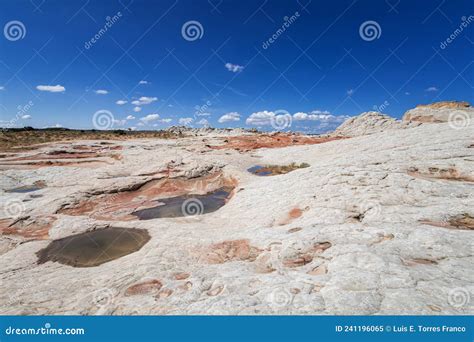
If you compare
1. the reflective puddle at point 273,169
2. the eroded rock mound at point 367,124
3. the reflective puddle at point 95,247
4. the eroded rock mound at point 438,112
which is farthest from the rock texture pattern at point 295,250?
the eroded rock mound at point 367,124

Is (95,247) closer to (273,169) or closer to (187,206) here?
(187,206)

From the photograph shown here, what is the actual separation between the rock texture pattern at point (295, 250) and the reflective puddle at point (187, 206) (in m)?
1.49

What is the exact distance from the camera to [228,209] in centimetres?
1341

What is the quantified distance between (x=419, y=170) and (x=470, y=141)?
198 inches

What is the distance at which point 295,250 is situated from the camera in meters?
7.29

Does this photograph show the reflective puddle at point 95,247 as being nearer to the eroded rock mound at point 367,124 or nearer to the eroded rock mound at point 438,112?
the eroded rock mound at point 367,124

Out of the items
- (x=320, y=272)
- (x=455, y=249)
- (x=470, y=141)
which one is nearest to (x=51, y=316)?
(x=320, y=272)

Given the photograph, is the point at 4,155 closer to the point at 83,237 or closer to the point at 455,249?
the point at 83,237

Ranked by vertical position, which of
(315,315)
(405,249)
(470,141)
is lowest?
(315,315)

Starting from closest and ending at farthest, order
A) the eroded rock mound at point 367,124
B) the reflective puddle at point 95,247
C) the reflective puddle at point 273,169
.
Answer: the reflective puddle at point 95,247, the reflective puddle at point 273,169, the eroded rock mound at point 367,124

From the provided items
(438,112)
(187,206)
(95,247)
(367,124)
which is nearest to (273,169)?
(187,206)

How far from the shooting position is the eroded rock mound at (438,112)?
119 ft

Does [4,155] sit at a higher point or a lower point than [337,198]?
higher

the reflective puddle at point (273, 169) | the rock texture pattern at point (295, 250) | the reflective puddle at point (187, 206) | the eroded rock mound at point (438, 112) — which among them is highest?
the eroded rock mound at point (438, 112)
